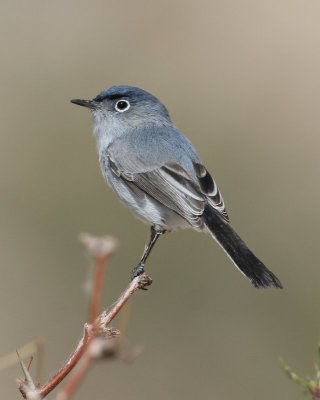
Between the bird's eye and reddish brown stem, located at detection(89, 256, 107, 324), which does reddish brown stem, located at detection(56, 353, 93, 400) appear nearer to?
reddish brown stem, located at detection(89, 256, 107, 324)

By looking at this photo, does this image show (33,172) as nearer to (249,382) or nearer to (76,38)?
(76,38)

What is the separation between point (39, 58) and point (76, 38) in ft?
1.37

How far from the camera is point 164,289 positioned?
488 cm

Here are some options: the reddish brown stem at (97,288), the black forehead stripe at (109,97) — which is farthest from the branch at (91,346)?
the black forehead stripe at (109,97)

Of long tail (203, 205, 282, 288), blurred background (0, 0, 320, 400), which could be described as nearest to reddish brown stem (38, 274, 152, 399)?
long tail (203, 205, 282, 288)

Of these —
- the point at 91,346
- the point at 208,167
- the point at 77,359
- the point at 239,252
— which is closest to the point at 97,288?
the point at 91,346

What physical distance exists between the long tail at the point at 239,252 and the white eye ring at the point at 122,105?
0.83 meters

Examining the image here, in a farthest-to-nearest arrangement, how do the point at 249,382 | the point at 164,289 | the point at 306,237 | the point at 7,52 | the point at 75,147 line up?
the point at 7,52, the point at 75,147, the point at 306,237, the point at 164,289, the point at 249,382

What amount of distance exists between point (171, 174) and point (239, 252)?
1.90ft

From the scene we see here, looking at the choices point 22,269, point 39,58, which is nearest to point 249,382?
point 22,269

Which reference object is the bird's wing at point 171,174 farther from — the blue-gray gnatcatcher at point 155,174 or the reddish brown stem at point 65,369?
the reddish brown stem at point 65,369

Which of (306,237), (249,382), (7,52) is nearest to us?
(249,382)

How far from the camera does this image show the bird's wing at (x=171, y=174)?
3.17m

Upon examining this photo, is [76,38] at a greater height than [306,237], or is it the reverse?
[76,38]
